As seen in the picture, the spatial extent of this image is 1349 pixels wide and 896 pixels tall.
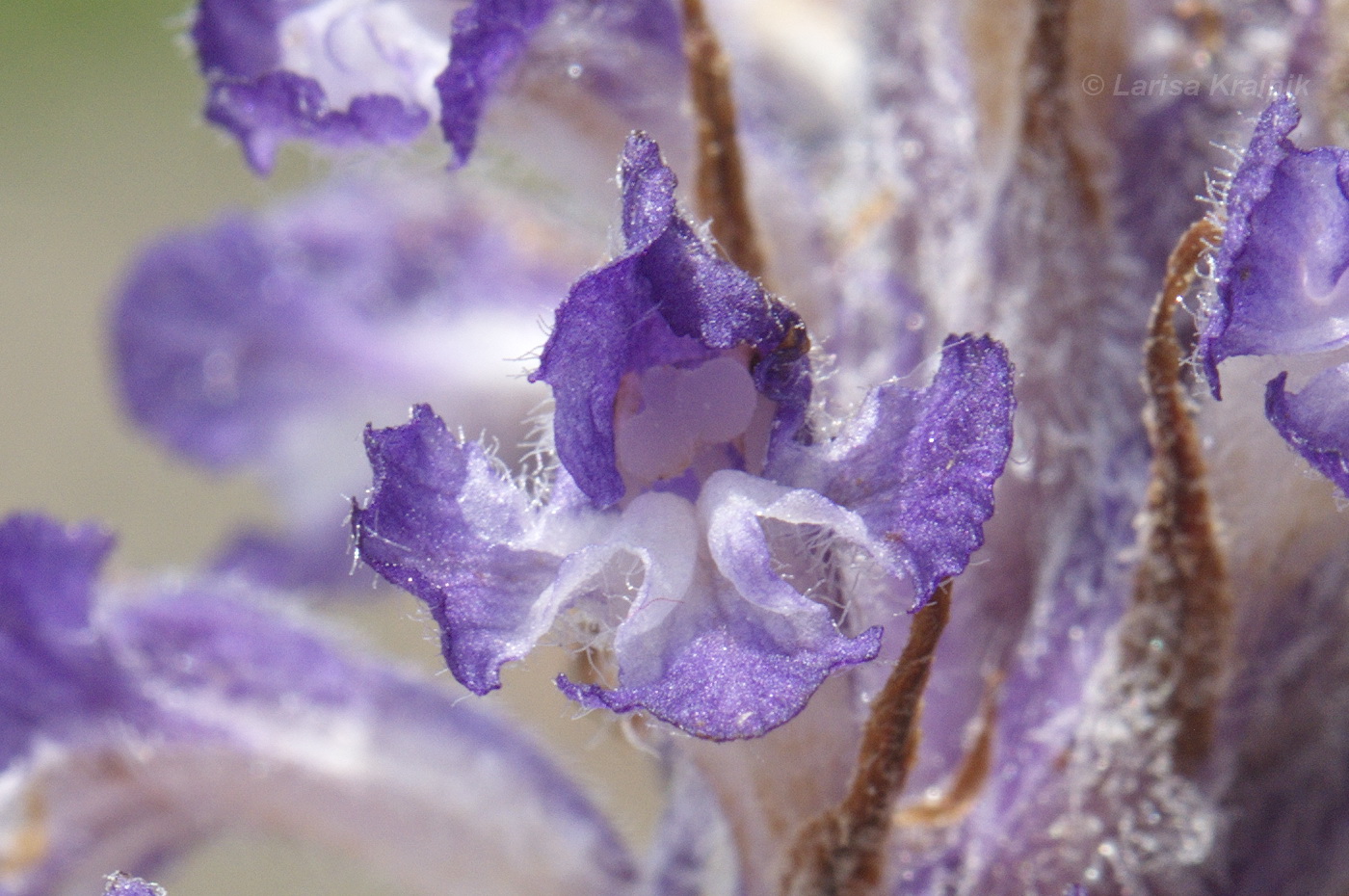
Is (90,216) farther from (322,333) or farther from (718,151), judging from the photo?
(718,151)

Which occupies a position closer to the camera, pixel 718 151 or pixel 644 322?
pixel 644 322

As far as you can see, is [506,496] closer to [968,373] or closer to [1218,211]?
[968,373]

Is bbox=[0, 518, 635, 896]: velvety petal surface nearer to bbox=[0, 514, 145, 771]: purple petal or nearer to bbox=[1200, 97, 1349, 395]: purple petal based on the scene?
bbox=[0, 514, 145, 771]: purple petal

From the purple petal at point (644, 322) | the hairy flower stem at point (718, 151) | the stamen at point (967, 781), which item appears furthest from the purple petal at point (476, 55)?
the stamen at point (967, 781)

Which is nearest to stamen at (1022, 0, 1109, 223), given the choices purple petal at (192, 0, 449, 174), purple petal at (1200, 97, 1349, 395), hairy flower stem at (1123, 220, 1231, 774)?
hairy flower stem at (1123, 220, 1231, 774)

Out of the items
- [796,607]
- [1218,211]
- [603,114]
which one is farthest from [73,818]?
[1218,211]

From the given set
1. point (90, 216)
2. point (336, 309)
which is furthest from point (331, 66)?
point (90, 216)
